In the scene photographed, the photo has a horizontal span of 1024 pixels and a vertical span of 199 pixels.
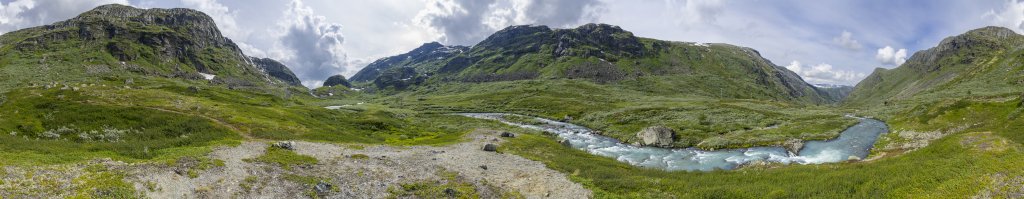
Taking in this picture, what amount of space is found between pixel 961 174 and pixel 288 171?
149 ft

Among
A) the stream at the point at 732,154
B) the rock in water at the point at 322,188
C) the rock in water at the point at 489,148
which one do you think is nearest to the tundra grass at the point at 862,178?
the rock in water at the point at 489,148

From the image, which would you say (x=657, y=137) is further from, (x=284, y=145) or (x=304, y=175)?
(x=304, y=175)

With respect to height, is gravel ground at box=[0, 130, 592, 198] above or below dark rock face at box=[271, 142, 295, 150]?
below

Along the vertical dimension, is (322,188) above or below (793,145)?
below

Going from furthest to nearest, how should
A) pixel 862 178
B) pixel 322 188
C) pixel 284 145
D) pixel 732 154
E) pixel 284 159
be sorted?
pixel 732 154
pixel 284 145
pixel 284 159
pixel 322 188
pixel 862 178

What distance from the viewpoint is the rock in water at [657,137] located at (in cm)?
7872

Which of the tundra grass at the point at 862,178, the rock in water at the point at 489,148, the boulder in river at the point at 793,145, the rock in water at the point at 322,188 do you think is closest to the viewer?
the tundra grass at the point at 862,178

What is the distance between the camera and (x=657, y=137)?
79.4m

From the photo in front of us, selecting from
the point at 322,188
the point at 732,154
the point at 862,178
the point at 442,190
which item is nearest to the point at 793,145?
the point at 732,154

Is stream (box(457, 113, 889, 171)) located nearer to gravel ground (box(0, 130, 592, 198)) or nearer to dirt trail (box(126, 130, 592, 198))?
dirt trail (box(126, 130, 592, 198))

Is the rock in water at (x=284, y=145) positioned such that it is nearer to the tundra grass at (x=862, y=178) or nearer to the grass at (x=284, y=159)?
the grass at (x=284, y=159)

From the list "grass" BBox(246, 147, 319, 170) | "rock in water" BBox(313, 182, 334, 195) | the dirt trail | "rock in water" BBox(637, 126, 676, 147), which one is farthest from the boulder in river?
"grass" BBox(246, 147, 319, 170)

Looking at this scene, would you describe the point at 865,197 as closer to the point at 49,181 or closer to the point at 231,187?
the point at 231,187

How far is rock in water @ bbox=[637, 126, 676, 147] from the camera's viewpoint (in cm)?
7872
